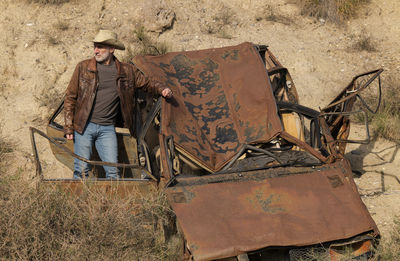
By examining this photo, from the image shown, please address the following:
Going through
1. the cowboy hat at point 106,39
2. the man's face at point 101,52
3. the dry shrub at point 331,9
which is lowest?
the dry shrub at point 331,9

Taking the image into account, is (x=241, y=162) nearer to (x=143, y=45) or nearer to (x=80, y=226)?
(x=80, y=226)

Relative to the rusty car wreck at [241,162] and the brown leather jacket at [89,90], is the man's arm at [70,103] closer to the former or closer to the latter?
the brown leather jacket at [89,90]

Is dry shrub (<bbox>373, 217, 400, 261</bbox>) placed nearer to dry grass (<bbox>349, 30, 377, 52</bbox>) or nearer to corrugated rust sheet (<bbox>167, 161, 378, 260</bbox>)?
corrugated rust sheet (<bbox>167, 161, 378, 260</bbox>)

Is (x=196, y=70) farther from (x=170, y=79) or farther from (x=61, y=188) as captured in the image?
(x=61, y=188)

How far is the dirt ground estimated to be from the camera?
29.1ft

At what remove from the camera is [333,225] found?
Result: 433 cm

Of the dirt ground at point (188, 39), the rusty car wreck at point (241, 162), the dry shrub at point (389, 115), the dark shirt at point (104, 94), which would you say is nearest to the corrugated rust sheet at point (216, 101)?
the rusty car wreck at point (241, 162)

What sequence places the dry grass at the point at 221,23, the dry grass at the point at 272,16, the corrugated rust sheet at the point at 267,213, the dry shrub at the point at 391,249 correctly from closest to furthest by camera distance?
the corrugated rust sheet at the point at 267,213 → the dry shrub at the point at 391,249 → the dry grass at the point at 221,23 → the dry grass at the point at 272,16

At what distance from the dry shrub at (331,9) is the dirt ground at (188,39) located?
0.16 metres

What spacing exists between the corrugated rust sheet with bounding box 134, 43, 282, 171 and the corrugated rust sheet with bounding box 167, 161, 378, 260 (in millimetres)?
905

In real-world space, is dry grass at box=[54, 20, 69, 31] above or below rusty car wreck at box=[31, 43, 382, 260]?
below

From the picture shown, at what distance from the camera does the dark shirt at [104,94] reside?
5.57 meters

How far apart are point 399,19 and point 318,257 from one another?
8.91m

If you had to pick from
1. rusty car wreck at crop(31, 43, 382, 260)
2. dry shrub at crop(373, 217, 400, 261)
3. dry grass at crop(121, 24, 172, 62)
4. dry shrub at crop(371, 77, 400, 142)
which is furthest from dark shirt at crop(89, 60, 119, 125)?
dry shrub at crop(371, 77, 400, 142)
